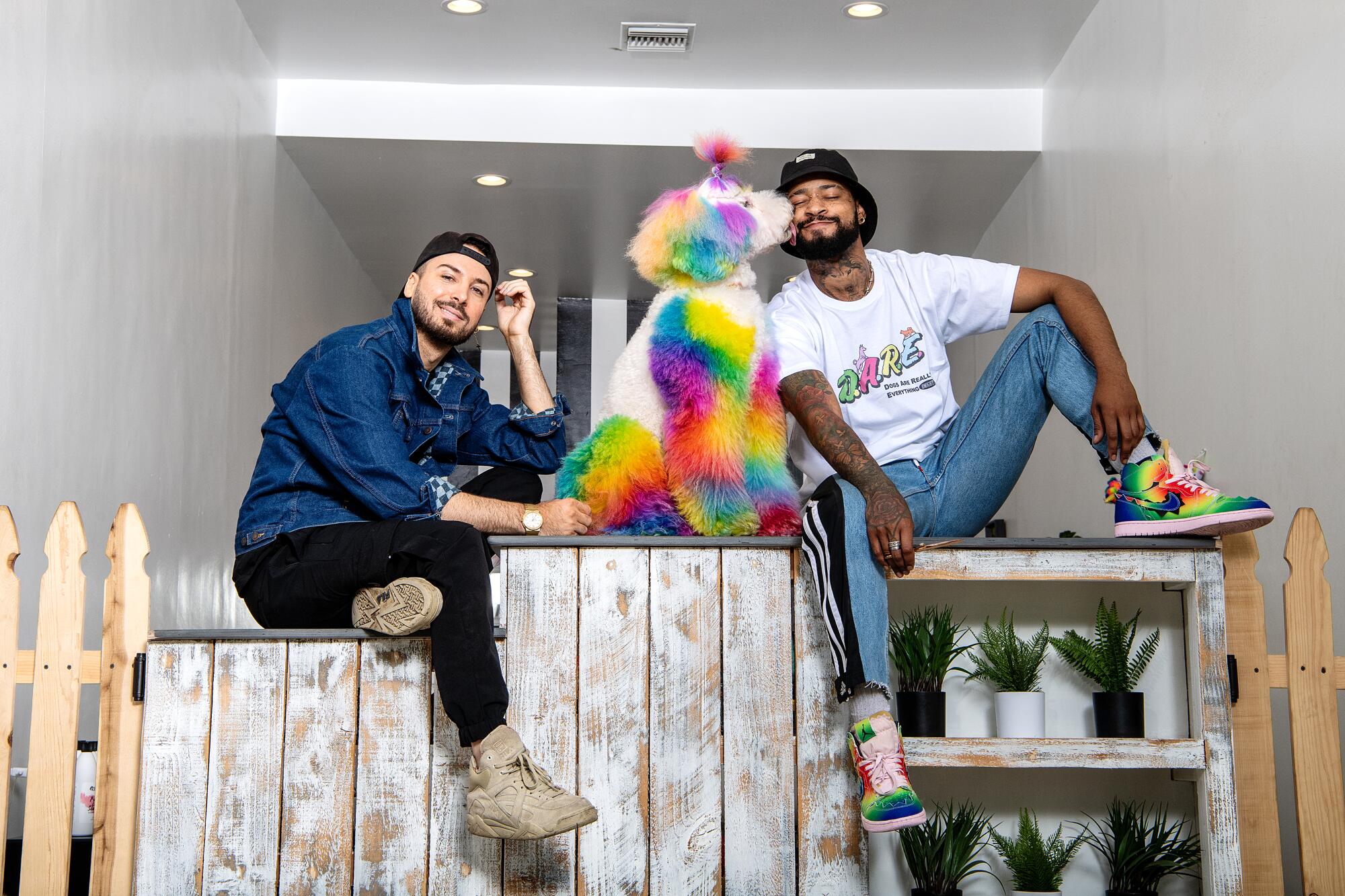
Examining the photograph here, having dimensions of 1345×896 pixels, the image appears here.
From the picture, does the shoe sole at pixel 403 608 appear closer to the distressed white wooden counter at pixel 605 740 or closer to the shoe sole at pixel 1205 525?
the distressed white wooden counter at pixel 605 740

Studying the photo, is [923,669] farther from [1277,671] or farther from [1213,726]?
[1277,671]

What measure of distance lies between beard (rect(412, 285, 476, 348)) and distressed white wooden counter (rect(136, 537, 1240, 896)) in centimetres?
56

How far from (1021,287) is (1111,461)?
0.40 meters

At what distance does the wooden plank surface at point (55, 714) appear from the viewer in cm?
193

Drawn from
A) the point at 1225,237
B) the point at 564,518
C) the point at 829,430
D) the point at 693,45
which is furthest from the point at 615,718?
the point at 693,45

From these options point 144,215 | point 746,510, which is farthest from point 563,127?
point 746,510

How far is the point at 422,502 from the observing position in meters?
2.07

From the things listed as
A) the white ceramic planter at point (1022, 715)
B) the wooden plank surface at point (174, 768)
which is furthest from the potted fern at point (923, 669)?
the wooden plank surface at point (174, 768)

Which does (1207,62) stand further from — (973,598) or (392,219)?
(392,219)

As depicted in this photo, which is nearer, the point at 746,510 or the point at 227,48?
the point at 746,510

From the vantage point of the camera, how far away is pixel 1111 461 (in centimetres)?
214

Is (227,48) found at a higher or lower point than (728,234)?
higher

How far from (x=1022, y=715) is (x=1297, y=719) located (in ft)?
1.41

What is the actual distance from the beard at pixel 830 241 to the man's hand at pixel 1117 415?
22.2 inches
